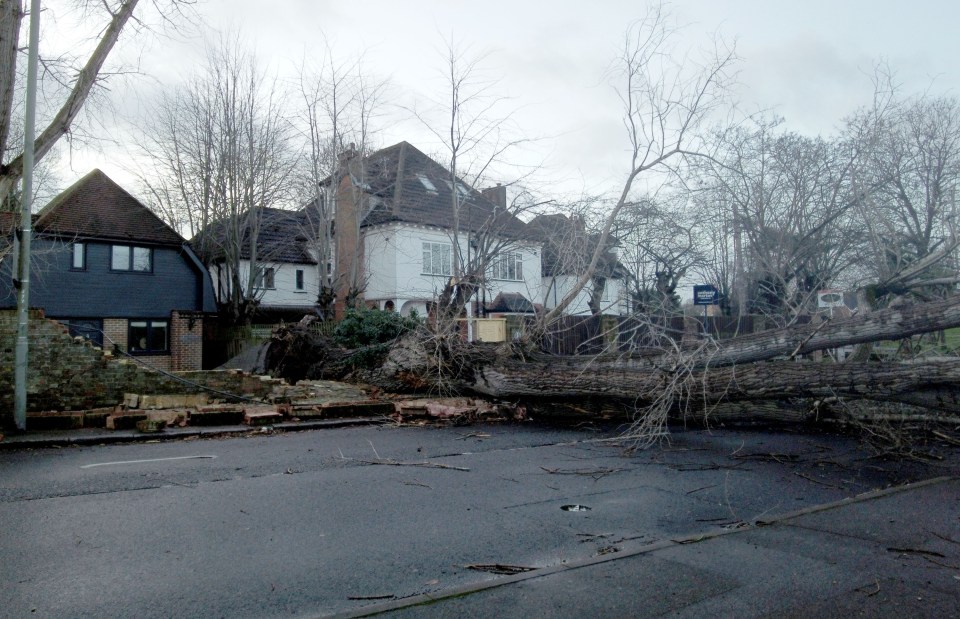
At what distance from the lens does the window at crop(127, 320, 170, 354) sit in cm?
2841

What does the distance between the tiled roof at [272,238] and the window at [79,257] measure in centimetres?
434

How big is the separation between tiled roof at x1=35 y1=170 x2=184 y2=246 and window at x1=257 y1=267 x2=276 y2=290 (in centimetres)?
355

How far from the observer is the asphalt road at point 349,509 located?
4543 millimetres

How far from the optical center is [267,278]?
105 feet

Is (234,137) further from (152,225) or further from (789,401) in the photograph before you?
(789,401)

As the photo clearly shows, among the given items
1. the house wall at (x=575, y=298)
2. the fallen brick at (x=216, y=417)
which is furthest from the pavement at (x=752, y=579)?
the house wall at (x=575, y=298)

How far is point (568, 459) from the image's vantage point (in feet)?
30.1

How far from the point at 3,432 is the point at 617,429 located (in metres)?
9.23

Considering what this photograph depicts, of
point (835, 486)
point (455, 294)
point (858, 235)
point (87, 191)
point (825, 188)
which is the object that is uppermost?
point (87, 191)

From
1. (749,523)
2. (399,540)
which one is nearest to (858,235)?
(749,523)

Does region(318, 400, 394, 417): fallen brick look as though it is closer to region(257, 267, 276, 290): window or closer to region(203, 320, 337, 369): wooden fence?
region(203, 320, 337, 369): wooden fence

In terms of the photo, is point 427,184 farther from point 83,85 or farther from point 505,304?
point 83,85

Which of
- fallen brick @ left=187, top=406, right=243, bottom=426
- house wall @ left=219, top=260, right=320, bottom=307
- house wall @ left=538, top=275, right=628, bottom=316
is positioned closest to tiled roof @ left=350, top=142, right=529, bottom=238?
house wall @ left=538, top=275, right=628, bottom=316

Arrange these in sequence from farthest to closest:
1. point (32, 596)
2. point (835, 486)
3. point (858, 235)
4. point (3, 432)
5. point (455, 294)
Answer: point (858, 235) < point (455, 294) < point (3, 432) < point (835, 486) < point (32, 596)
